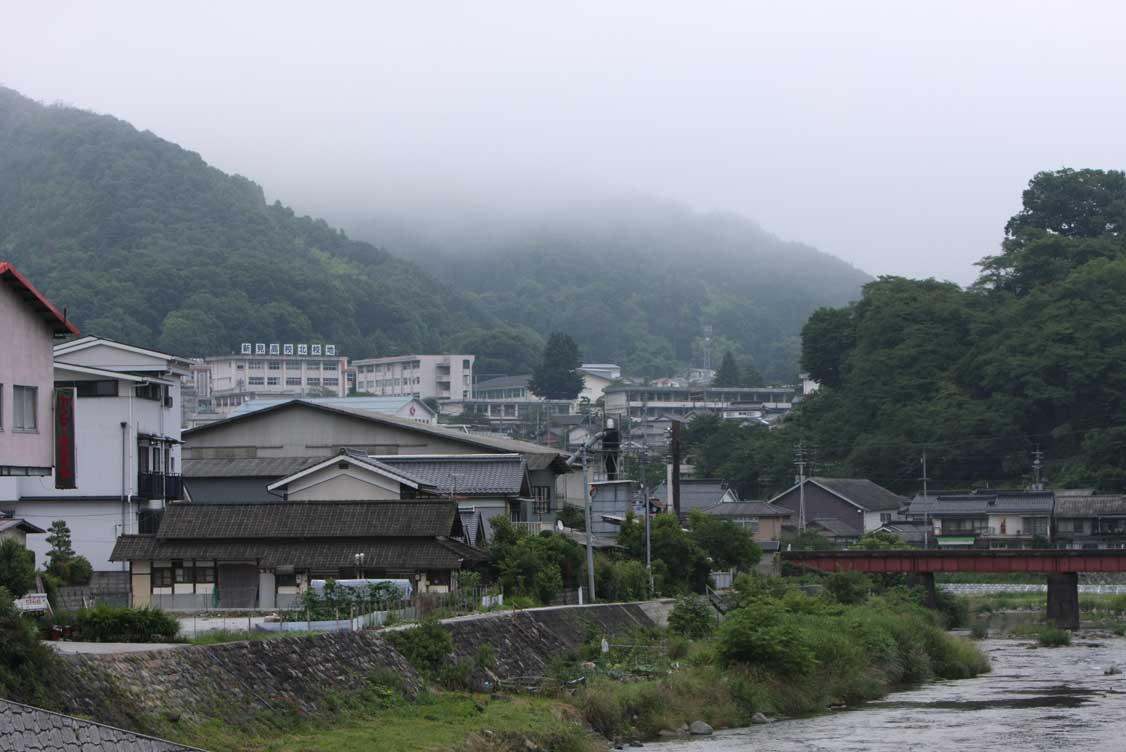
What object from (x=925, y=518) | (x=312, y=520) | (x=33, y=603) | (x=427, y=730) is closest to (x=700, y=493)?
(x=925, y=518)

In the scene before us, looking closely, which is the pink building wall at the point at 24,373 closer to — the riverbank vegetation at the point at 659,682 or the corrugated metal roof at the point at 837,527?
the riverbank vegetation at the point at 659,682

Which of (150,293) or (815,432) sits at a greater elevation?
(150,293)

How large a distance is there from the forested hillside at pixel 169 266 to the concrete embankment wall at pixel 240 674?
407ft

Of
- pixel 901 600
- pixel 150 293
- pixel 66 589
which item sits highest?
pixel 150 293

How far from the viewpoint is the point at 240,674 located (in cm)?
2267

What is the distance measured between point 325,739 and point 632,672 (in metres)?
14.6

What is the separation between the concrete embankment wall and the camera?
1895cm

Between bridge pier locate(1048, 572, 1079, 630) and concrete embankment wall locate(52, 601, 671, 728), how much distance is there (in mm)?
40442

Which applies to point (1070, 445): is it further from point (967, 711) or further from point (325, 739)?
point (325, 739)

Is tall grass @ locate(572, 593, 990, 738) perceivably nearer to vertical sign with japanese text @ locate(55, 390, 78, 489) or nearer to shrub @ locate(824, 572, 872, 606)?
vertical sign with japanese text @ locate(55, 390, 78, 489)

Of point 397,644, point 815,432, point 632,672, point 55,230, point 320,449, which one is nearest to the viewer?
point 397,644

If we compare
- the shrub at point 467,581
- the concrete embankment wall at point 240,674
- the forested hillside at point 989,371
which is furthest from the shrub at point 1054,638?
the forested hillside at point 989,371

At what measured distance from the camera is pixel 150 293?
517 ft

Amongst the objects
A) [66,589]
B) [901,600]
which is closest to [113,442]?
[66,589]
